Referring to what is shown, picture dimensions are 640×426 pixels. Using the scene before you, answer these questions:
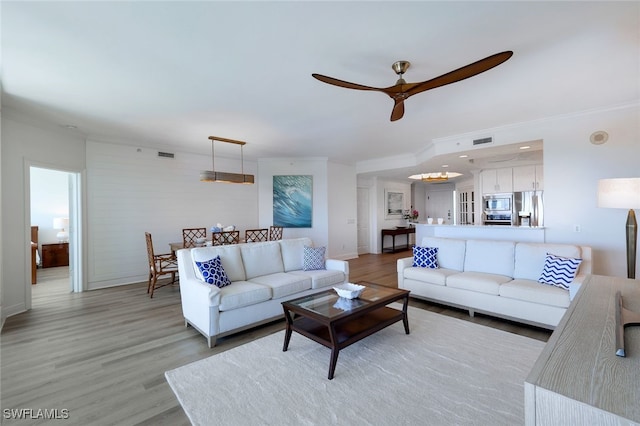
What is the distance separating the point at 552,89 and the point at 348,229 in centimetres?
554

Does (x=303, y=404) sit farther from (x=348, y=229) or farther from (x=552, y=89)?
(x=348, y=229)

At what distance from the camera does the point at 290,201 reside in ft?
24.0

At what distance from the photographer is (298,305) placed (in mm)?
2715

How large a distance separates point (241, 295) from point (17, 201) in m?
3.68

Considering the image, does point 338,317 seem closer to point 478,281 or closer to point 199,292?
point 199,292

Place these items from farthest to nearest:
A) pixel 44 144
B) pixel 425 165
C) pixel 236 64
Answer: pixel 425 165 < pixel 44 144 < pixel 236 64

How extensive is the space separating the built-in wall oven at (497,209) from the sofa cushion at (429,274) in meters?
3.88

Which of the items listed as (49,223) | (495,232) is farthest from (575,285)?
(49,223)

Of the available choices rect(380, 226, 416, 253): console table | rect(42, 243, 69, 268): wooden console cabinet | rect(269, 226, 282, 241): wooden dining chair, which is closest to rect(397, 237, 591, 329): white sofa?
rect(269, 226, 282, 241): wooden dining chair

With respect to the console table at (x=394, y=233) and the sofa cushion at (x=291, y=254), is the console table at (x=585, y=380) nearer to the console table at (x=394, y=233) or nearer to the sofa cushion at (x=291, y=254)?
the sofa cushion at (x=291, y=254)

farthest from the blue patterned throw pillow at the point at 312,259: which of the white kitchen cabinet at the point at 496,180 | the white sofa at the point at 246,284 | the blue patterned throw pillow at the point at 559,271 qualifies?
the white kitchen cabinet at the point at 496,180

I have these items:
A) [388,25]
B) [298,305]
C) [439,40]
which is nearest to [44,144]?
[298,305]

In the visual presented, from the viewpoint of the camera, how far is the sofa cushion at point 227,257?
11.3ft

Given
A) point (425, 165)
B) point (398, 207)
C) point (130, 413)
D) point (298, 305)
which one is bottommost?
point (130, 413)
